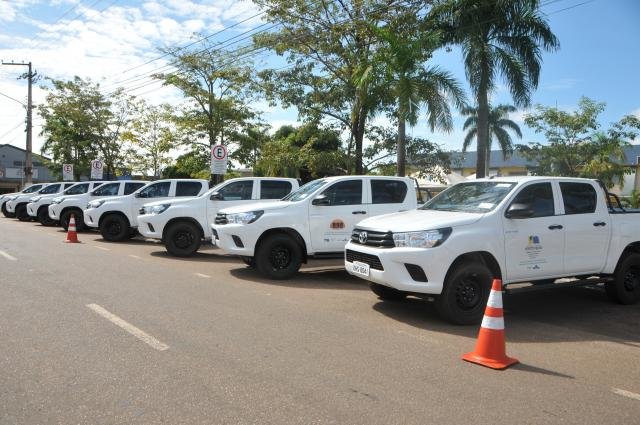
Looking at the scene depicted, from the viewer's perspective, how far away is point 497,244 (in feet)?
22.0

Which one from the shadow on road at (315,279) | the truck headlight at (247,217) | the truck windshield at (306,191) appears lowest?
the shadow on road at (315,279)

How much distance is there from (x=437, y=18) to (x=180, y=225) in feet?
36.8

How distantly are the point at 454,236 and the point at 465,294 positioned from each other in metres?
0.77

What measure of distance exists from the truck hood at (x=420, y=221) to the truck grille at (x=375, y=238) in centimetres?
6

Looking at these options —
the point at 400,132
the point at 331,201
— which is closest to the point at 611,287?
the point at 331,201

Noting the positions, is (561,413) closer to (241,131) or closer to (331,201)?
(331,201)

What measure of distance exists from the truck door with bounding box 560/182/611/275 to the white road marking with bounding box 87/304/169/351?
17.5 feet

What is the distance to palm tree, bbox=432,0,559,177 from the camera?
58.6 ft

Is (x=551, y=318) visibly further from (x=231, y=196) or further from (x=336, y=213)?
(x=231, y=196)

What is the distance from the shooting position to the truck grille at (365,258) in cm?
669

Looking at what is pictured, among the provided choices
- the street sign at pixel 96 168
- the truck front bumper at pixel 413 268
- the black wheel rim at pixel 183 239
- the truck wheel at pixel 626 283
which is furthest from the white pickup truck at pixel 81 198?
the truck wheel at pixel 626 283

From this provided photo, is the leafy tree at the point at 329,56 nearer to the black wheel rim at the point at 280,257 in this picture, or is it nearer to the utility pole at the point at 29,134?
the black wheel rim at the point at 280,257

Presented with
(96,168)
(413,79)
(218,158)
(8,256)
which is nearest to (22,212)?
(96,168)

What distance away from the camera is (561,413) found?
406cm
